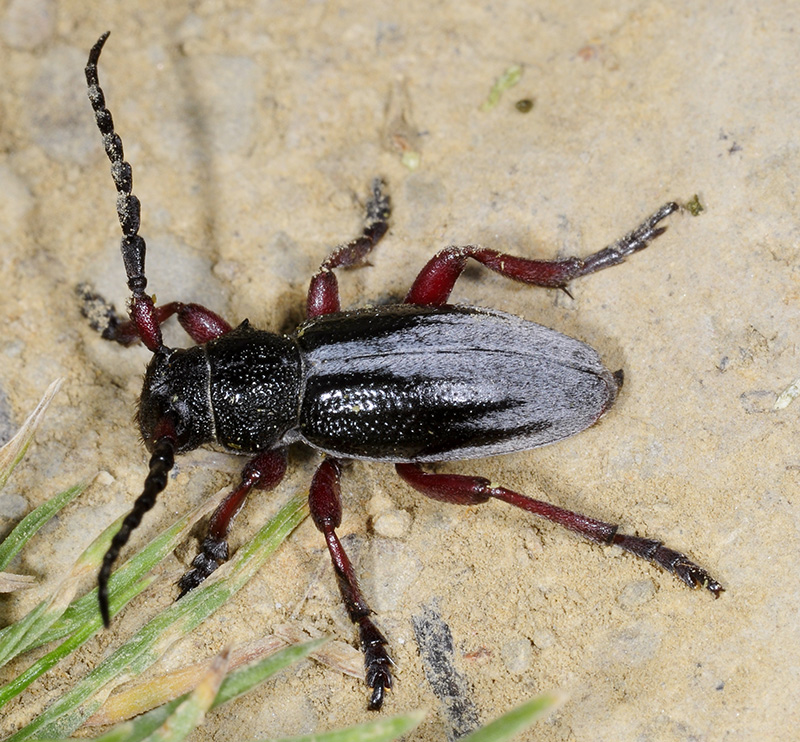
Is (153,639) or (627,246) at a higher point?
(627,246)

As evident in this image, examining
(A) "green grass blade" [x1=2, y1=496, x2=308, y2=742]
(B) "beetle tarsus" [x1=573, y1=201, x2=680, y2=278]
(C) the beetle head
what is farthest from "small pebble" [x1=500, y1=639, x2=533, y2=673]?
(B) "beetle tarsus" [x1=573, y1=201, x2=680, y2=278]

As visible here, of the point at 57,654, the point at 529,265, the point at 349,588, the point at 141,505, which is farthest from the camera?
the point at 529,265

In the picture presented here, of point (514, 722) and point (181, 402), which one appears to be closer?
point (514, 722)

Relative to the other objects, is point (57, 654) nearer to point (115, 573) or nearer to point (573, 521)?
point (115, 573)

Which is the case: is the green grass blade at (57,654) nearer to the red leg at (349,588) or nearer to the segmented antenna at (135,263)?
the segmented antenna at (135,263)

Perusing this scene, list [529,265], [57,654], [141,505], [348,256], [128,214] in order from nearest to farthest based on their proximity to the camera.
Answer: [141,505] → [57,654] → [128,214] → [529,265] → [348,256]

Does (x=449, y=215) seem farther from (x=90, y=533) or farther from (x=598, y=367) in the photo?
(x=90, y=533)

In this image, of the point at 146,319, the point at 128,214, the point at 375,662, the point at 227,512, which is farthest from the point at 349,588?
the point at 128,214

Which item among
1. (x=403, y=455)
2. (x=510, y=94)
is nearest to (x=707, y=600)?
(x=403, y=455)
